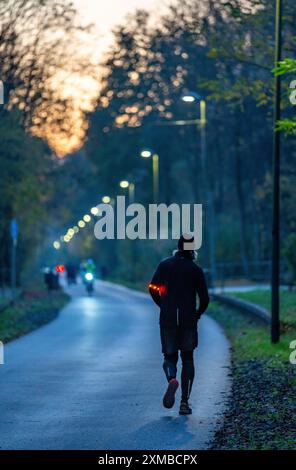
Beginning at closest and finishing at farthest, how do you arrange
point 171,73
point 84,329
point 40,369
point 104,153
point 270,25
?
1. point 40,369
2. point 84,329
3. point 270,25
4. point 171,73
5. point 104,153

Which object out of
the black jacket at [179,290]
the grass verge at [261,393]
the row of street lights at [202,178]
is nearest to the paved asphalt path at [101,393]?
the grass verge at [261,393]

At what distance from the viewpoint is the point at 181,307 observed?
12719 millimetres

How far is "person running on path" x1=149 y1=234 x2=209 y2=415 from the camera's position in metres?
12.7

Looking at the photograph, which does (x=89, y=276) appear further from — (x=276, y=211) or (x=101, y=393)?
(x=101, y=393)

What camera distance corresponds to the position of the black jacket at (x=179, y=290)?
12.7m

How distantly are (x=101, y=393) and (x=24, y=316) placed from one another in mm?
18297

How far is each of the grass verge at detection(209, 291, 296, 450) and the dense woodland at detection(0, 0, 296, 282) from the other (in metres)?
5.94

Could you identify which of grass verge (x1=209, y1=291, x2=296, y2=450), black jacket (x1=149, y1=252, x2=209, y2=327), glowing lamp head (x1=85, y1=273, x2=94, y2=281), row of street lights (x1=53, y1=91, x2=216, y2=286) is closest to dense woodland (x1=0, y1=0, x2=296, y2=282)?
row of street lights (x1=53, y1=91, x2=216, y2=286)

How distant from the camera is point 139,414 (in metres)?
12.7

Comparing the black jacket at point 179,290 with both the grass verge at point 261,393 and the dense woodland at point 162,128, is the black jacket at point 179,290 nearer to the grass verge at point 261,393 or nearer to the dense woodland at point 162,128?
the grass verge at point 261,393

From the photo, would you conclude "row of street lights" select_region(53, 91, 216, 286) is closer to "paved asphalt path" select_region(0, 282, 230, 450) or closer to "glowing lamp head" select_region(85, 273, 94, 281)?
"glowing lamp head" select_region(85, 273, 94, 281)

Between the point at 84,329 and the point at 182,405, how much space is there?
667 inches
